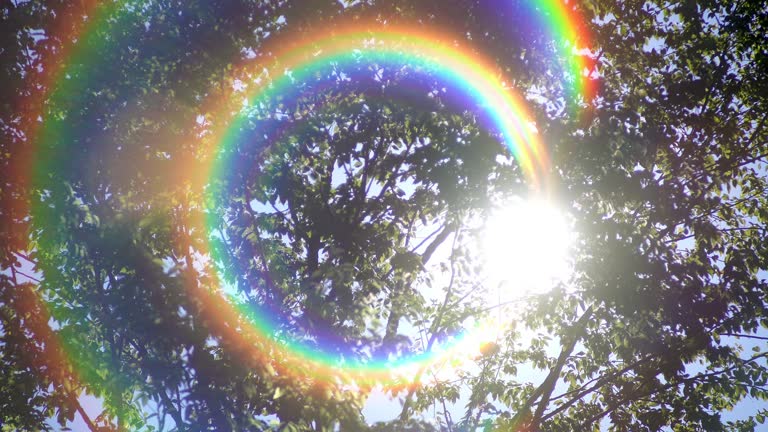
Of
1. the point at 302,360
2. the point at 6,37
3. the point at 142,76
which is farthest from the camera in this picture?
the point at 142,76

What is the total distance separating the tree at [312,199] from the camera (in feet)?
13.9

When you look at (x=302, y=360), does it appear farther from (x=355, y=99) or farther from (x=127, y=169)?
(x=355, y=99)

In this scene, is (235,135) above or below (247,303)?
above

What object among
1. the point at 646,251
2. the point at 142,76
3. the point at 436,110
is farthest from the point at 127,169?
the point at 646,251

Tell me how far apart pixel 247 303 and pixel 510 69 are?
4.80 m

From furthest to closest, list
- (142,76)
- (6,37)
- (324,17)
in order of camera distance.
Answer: (324,17), (142,76), (6,37)

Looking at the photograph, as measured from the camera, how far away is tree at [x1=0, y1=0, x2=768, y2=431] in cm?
424

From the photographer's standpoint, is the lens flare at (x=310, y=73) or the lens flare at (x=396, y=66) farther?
the lens flare at (x=396, y=66)

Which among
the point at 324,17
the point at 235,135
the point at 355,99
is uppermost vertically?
the point at 324,17

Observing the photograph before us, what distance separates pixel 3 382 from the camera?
517cm

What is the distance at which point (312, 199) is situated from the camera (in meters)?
6.23

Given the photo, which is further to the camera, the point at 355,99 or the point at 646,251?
the point at 355,99

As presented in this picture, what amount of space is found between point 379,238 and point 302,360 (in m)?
2.16

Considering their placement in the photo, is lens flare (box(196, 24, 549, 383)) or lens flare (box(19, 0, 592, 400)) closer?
lens flare (box(19, 0, 592, 400))
